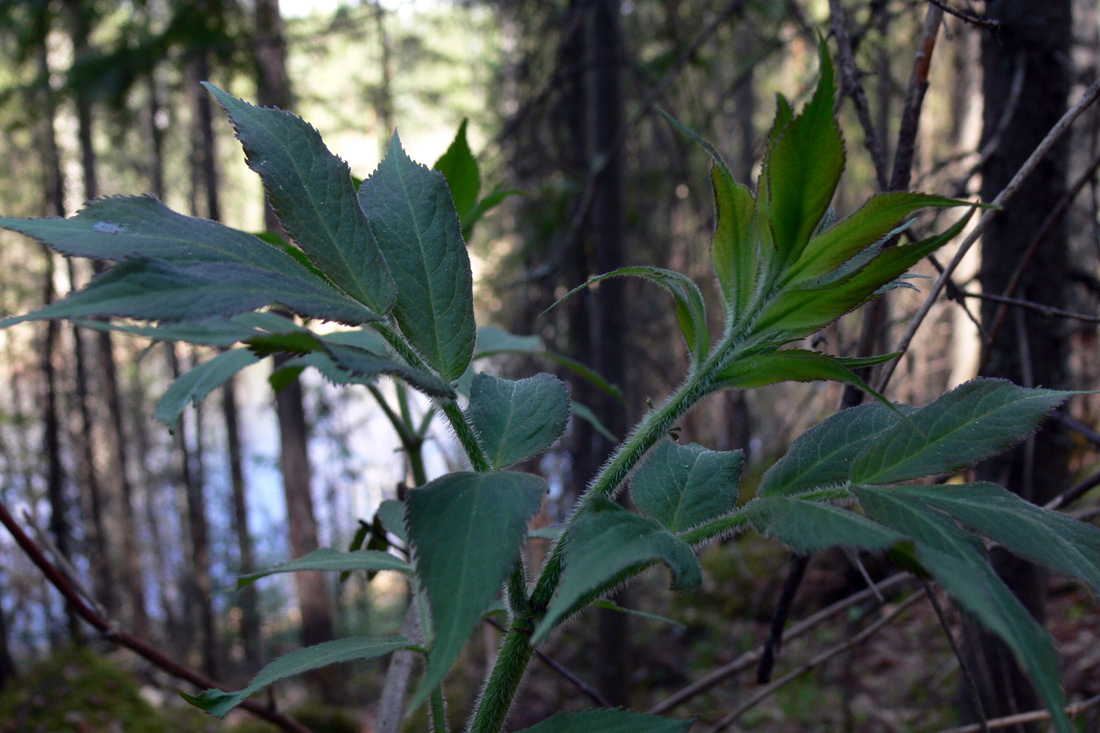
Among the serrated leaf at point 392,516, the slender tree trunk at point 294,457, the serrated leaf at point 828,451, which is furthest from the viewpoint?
the slender tree trunk at point 294,457

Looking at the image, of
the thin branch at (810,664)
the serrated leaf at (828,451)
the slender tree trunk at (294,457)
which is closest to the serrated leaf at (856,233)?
the serrated leaf at (828,451)

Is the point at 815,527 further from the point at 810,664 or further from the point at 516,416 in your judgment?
the point at 810,664

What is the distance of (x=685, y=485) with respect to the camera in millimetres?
658

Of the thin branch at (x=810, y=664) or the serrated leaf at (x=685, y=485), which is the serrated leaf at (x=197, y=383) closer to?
the serrated leaf at (x=685, y=485)

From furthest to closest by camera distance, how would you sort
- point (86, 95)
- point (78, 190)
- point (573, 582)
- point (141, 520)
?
point (141, 520), point (78, 190), point (86, 95), point (573, 582)

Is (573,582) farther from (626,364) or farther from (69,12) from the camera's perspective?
(69,12)

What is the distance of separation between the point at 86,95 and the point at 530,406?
29.6 ft

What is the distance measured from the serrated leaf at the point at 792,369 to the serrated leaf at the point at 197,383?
480 millimetres

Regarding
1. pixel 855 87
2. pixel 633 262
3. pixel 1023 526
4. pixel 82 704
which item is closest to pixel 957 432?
pixel 1023 526

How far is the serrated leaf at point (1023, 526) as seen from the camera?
51 centimetres

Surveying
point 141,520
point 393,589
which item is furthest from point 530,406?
point 141,520

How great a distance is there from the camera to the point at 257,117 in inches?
23.4

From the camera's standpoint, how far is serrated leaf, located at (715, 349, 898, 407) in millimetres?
558

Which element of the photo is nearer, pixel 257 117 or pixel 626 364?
pixel 257 117
